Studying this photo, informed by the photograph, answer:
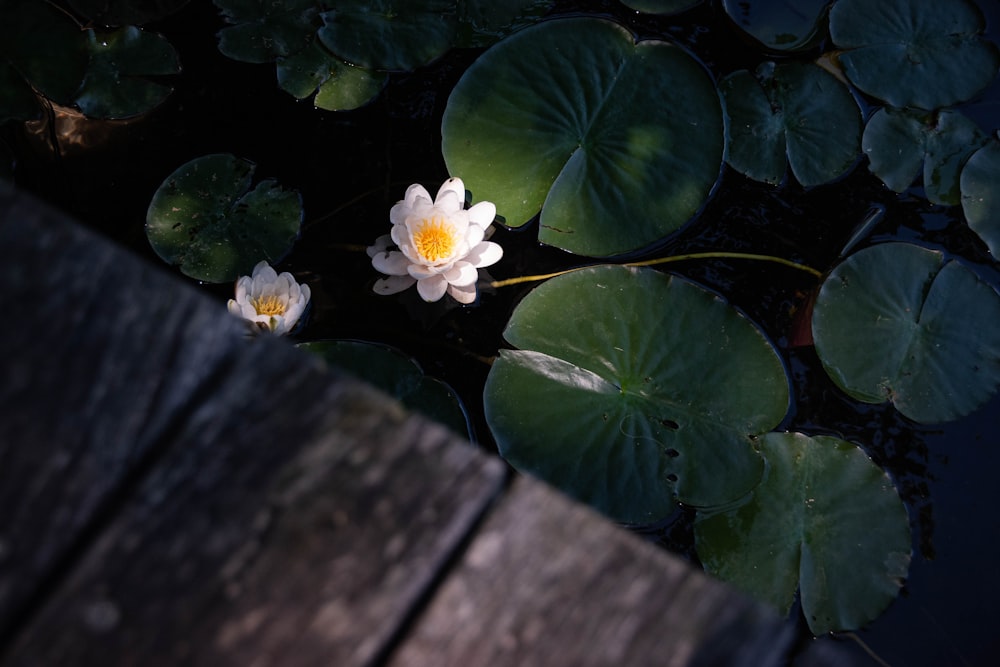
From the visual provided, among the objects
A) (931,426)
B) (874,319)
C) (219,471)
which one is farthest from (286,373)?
(931,426)

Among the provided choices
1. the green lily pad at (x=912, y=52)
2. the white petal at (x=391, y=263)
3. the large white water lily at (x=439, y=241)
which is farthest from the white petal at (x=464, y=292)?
the green lily pad at (x=912, y=52)

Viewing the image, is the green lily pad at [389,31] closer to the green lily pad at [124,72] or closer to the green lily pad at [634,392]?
the green lily pad at [124,72]

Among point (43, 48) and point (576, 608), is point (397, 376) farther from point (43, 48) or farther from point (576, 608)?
point (43, 48)

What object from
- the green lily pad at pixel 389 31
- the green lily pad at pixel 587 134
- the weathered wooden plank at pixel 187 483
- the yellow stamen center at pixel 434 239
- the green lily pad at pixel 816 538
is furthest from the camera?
the green lily pad at pixel 389 31

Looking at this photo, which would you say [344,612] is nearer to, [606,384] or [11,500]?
[11,500]

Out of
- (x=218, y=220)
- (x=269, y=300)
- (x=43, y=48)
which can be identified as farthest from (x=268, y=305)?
(x=43, y=48)

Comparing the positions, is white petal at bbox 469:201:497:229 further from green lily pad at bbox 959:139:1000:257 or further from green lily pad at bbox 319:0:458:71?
green lily pad at bbox 959:139:1000:257
